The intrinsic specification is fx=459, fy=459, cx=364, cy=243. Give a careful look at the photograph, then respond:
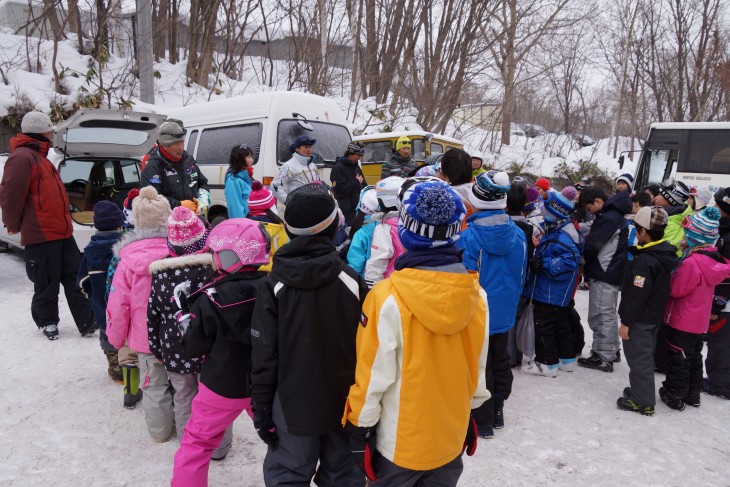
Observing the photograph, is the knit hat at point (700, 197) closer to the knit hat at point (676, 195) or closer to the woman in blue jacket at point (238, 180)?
the knit hat at point (676, 195)

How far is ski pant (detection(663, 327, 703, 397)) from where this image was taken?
3754 mm

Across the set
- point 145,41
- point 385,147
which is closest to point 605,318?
point 385,147

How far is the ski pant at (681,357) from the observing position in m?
3.75

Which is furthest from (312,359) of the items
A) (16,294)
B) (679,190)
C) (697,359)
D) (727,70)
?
(727,70)

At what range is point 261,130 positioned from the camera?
22.4 ft

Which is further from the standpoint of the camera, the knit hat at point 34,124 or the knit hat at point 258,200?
the knit hat at point 34,124

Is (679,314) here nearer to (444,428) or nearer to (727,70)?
(444,428)

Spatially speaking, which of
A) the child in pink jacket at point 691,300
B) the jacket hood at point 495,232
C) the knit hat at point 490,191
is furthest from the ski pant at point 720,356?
the knit hat at point 490,191

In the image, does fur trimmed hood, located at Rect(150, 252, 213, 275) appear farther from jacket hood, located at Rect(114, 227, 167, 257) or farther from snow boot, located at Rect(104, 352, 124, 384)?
snow boot, located at Rect(104, 352, 124, 384)

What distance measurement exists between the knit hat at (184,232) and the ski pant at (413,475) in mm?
1553

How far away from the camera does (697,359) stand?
386 centimetres

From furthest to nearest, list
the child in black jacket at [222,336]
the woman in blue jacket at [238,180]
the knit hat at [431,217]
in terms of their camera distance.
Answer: the woman in blue jacket at [238,180] → the child in black jacket at [222,336] → the knit hat at [431,217]

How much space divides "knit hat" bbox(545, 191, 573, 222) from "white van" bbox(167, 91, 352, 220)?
397 cm

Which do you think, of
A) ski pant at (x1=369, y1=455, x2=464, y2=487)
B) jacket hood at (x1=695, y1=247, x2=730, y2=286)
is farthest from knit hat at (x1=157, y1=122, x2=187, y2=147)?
jacket hood at (x1=695, y1=247, x2=730, y2=286)
